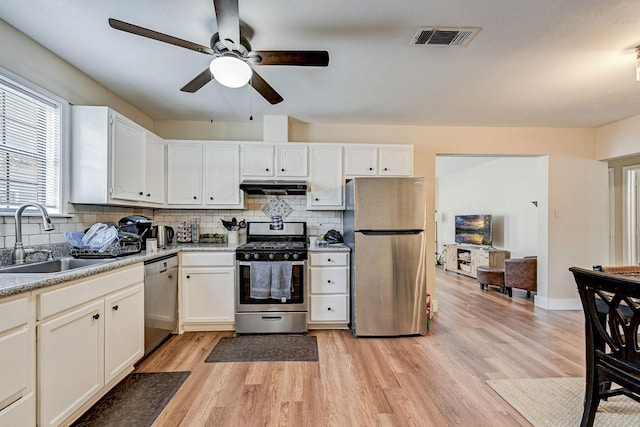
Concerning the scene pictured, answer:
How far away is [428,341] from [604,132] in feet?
12.3

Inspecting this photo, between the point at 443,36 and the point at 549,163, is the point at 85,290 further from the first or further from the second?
the point at 549,163

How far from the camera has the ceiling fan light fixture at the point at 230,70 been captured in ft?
5.65

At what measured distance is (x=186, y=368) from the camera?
2.47 m

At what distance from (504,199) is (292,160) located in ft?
15.7

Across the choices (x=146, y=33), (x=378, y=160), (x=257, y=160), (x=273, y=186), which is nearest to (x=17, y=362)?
(x=146, y=33)

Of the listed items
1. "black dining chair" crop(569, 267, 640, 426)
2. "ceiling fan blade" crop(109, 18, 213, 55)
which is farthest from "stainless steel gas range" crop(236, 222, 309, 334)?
"black dining chair" crop(569, 267, 640, 426)

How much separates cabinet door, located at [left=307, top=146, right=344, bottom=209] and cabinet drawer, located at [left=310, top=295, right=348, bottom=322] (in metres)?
1.07

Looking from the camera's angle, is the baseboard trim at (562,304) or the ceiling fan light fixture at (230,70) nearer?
the ceiling fan light fixture at (230,70)

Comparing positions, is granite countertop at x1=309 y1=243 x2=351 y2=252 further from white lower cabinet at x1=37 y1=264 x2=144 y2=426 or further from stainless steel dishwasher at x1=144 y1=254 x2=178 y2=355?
white lower cabinet at x1=37 y1=264 x2=144 y2=426

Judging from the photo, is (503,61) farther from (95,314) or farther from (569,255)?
(95,314)

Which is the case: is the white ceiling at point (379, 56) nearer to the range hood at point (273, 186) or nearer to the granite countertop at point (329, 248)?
the range hood at point (273, 186)

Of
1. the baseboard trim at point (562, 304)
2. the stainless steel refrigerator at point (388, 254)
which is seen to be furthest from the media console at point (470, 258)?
the stainless steel refrigerator at point (388, 254)

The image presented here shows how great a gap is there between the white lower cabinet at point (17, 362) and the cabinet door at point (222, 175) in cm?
225

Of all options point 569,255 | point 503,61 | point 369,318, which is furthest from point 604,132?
point 369,318
